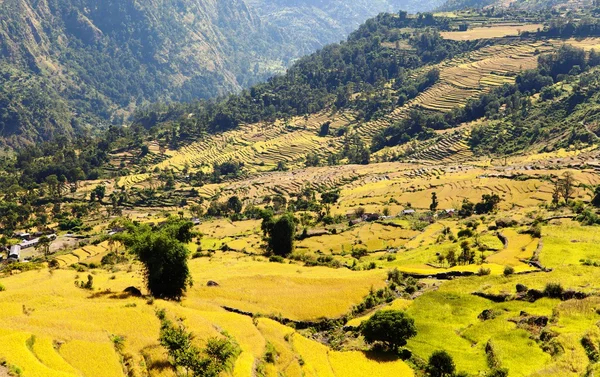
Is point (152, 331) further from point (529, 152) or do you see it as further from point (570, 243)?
point (529, 152)

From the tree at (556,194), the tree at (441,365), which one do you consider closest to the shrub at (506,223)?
the tree at (556,194)

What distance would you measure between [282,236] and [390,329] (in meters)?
34.8

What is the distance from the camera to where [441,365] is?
29.5 metres

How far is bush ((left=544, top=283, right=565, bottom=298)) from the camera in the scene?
38.8 m

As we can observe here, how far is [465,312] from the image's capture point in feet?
127

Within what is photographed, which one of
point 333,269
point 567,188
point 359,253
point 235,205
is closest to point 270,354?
point 333,269

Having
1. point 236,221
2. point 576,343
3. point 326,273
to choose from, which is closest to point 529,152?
point 236,221

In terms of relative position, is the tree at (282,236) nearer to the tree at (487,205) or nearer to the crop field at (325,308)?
the crop field at (325,308)

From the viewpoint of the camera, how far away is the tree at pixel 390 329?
32.6m

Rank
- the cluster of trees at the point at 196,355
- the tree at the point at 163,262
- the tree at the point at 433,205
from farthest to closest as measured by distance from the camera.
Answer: the tree at the point at 433,205
the tree at the point at 163,262
the cluster of trees at the point at 196,355

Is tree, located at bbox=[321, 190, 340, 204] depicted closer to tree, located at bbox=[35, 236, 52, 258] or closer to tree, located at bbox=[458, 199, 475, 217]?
tree, located at bbox=[458, 199, 475, 217]

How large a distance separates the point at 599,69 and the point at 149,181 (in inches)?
6141

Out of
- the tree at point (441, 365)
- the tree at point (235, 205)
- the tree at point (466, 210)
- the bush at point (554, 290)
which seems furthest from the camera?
the tree at point (235, 205)

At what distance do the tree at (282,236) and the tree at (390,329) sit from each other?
32972 millimetres
